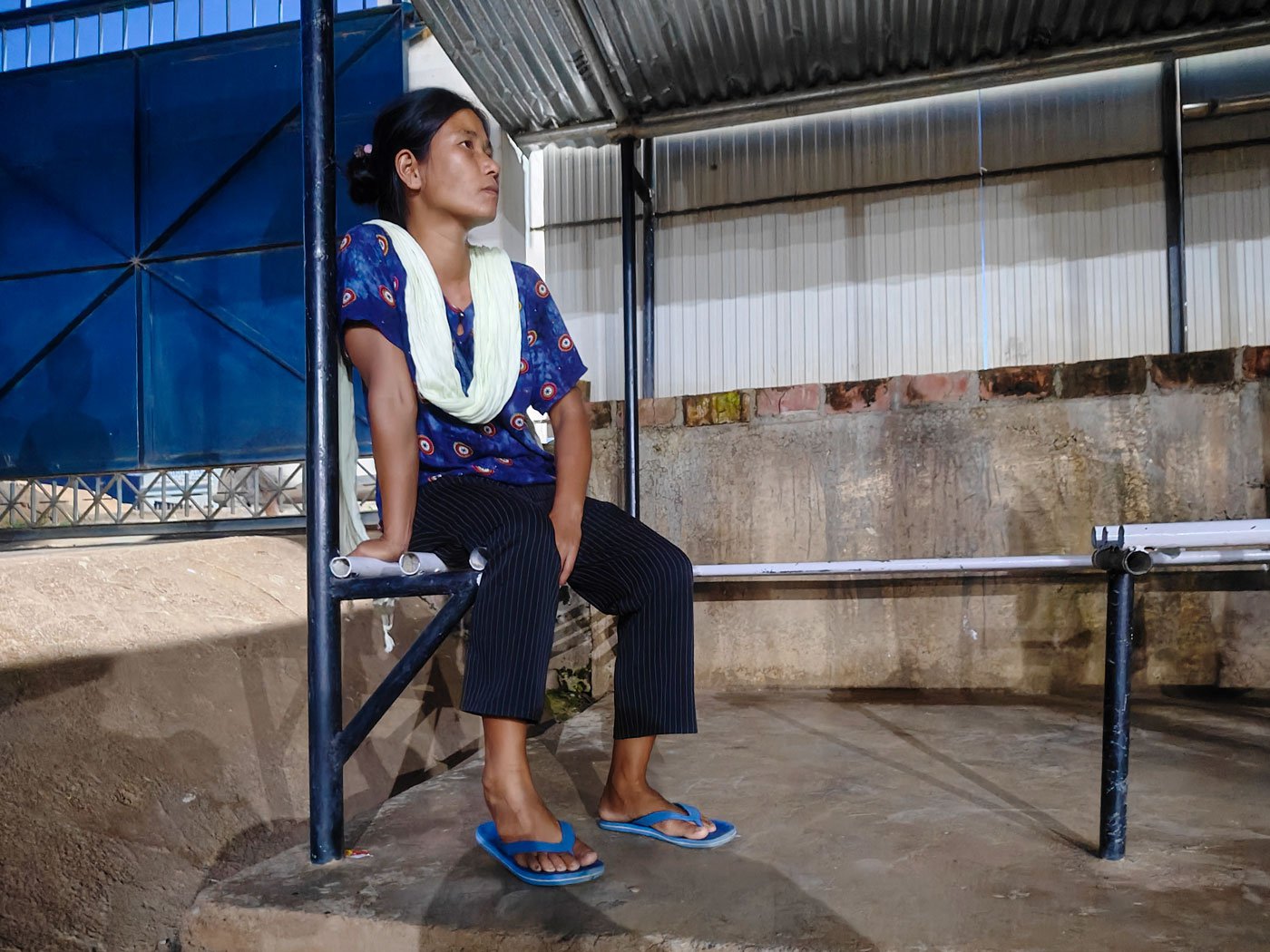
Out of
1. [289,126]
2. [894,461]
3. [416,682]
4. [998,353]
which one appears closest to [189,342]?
[289,126]

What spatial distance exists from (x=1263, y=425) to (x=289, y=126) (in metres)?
5.18

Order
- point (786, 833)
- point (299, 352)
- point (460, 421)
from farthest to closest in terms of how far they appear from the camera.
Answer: point (299, 352) < point (460, 421) < point (786, 833)

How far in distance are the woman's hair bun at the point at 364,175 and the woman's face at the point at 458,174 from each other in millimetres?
118

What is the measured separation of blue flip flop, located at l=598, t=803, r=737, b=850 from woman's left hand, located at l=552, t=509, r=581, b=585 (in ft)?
1.38

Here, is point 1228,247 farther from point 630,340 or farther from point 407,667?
point 407,667

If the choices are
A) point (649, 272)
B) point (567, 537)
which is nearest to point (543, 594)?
point (567, 537)

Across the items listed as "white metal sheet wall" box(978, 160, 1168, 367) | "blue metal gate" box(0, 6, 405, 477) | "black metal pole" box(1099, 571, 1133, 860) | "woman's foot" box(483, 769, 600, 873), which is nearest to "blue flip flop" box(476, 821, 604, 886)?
"woman's foot" box(483, 769, 600, 873)

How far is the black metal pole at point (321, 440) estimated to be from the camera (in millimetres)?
1296

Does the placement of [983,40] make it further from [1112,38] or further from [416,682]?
[416,682]

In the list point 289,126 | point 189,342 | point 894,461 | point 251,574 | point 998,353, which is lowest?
point 251,574

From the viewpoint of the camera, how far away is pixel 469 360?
1.51 meters

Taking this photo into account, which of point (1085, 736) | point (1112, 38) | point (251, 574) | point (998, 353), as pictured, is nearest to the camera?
point (1085, 736)

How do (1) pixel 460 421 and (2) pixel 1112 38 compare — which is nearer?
(1) pixel 460 421

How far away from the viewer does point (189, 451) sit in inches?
202
